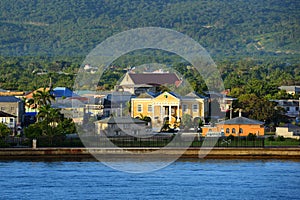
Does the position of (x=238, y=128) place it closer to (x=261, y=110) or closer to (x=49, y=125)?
(x=261, y=110)

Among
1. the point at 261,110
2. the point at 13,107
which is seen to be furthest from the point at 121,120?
the point at 261,110

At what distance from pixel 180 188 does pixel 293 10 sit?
104 meters

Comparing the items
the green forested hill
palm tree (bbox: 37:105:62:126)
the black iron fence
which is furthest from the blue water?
the green forested hill

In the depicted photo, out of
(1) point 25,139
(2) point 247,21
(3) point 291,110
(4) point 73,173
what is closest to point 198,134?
(1) point 25,139

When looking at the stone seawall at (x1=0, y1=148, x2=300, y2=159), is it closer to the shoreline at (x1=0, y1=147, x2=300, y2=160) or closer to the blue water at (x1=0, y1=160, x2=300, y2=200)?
the shoreline at (x1=0, y1=147, x2=300, y2=160)

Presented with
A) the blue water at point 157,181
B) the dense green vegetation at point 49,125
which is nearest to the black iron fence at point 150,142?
the dense green vegetation at point 49,125

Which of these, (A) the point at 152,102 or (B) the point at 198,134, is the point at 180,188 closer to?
(B) the point at 198,134

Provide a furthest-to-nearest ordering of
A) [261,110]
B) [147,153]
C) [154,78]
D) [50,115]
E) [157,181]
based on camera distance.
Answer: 1. [154,78]
2. [261,110]
3. [50,115]
4. [147,153]
5. [157,181]

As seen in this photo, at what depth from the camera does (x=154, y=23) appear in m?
122

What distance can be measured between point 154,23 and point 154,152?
8978 cm

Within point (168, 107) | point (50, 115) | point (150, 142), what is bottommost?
point (150, 142)

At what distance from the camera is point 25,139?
3503 cm

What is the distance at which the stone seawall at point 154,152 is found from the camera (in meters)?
32.0

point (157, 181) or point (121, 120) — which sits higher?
point (121, 120)
